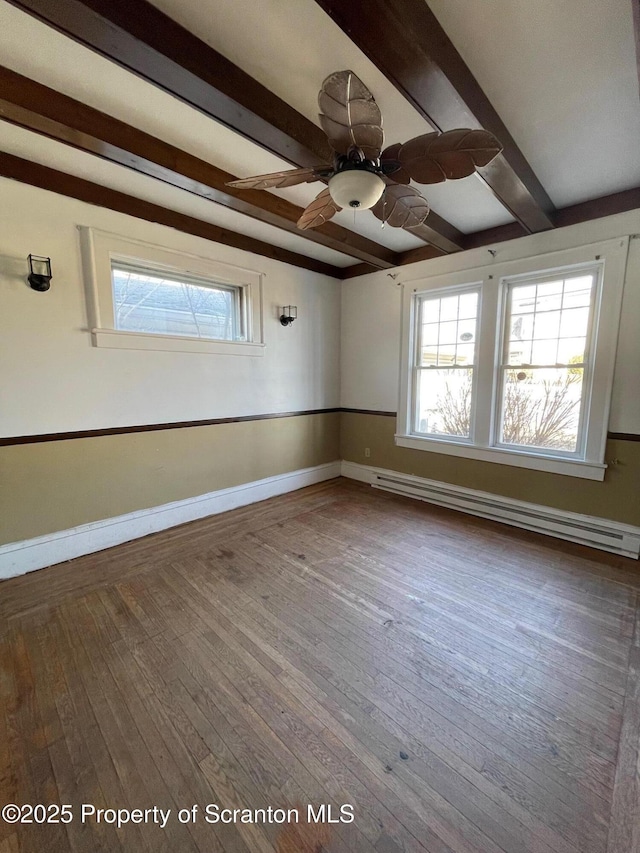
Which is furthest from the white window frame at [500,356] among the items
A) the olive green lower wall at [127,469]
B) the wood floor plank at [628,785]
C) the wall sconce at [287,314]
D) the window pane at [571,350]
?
the wood floor plank at [628,785]

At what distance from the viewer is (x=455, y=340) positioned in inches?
143

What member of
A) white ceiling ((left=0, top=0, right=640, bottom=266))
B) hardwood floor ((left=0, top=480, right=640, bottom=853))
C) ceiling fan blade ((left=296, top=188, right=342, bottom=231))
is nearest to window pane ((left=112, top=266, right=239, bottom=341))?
white ceiling ((left=0, top=0, right=640, bottom=266))

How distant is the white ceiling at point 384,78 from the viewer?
1348mm

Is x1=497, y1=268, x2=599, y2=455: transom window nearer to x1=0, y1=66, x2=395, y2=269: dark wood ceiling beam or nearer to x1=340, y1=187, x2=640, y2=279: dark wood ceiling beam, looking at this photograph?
x1=340, y1=187, x2=640, y2=279: dark wood ceiling beam

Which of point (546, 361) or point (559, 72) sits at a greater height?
point (559, 72)

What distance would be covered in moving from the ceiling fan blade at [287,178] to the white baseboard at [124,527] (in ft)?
8.65

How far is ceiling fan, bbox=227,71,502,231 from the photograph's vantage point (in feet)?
4.23

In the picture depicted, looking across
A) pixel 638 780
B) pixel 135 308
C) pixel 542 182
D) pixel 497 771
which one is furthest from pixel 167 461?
pixel 542 182

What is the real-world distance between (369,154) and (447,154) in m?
0.32

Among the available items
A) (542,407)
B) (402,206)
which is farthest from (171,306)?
(542,407)

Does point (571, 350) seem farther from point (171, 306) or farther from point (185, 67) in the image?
point (171, 306)

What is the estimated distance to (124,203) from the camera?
8.77ft

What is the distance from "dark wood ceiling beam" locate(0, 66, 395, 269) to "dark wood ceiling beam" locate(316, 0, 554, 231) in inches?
51.3

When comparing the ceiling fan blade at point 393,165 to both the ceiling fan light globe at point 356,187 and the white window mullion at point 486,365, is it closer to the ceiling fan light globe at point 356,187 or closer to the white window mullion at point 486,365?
the ceiling fan light globe at point 356,187
